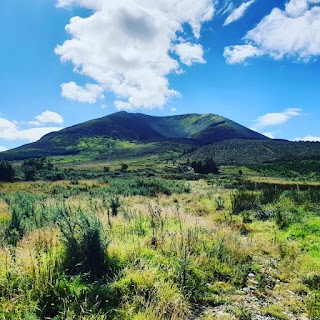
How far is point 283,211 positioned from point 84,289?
11.9 m

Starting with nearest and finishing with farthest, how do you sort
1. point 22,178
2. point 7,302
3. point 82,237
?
point 7,302 → point 82,237 → point 22,178

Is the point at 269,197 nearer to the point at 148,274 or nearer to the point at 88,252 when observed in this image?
the point at 148,274

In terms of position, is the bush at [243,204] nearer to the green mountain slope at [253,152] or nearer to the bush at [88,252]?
the bush at [88,252]

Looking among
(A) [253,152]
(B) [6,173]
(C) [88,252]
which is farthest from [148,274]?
(A) [253,152]

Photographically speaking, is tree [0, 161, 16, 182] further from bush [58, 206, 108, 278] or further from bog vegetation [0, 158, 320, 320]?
bush [58, 206, 108, 278]

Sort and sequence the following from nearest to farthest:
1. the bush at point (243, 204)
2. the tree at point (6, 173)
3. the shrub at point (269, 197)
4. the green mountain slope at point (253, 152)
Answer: the bush at point (243, 204) → the shrub at point (269, 197) → the tree at point (6, 173) → the green mountain slope at point (253, 152)

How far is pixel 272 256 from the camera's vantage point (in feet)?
32.2

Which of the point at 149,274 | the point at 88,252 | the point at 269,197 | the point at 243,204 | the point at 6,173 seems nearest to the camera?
the point at 149,274

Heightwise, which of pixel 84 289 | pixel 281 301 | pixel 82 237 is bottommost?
pixel 281 301

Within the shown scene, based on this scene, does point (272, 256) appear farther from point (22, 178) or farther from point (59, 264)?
point (22, 178)

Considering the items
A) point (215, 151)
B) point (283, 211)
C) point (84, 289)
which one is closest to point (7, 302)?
point (84, 289)

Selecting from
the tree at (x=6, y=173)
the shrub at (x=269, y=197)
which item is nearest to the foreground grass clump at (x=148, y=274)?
the shrub at (x=269, y=197)

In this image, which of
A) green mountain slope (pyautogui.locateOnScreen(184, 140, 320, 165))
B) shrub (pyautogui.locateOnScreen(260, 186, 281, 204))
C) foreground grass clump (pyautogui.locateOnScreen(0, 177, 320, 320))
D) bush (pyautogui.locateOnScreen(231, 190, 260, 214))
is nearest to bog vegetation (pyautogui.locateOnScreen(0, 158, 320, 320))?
foreground grass clump (pyautogui.locateOnScreen(0, 177, 320, 320))

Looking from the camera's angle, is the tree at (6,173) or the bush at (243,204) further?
the tree at (6,173)
